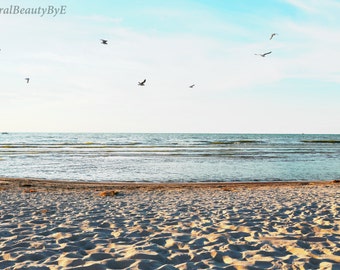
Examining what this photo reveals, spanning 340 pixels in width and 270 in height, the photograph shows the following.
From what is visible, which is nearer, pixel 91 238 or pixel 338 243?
pixel 338 243

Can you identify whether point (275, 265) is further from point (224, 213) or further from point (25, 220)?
point (25, 220)

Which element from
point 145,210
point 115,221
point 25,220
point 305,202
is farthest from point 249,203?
point 25,220

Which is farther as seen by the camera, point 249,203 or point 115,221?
point 249,203

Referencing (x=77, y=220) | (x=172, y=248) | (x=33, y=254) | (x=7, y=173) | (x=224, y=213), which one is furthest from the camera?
(x=7, y=173)

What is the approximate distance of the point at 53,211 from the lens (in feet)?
28.5

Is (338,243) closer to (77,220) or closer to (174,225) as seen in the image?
(174,225)

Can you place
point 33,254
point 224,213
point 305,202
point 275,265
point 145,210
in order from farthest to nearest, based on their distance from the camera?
point 305,202, point 145,210, point 224,213, point 33,254, point 275,265

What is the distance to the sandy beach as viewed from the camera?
15.6 ft

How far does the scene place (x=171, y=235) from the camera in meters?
6.18

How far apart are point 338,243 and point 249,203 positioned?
4.32 m

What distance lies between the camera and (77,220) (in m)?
7.53

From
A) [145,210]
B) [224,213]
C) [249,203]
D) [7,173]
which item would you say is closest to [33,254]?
[145,210]

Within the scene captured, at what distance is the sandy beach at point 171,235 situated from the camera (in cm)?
475

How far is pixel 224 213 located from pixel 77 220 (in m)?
3.45
